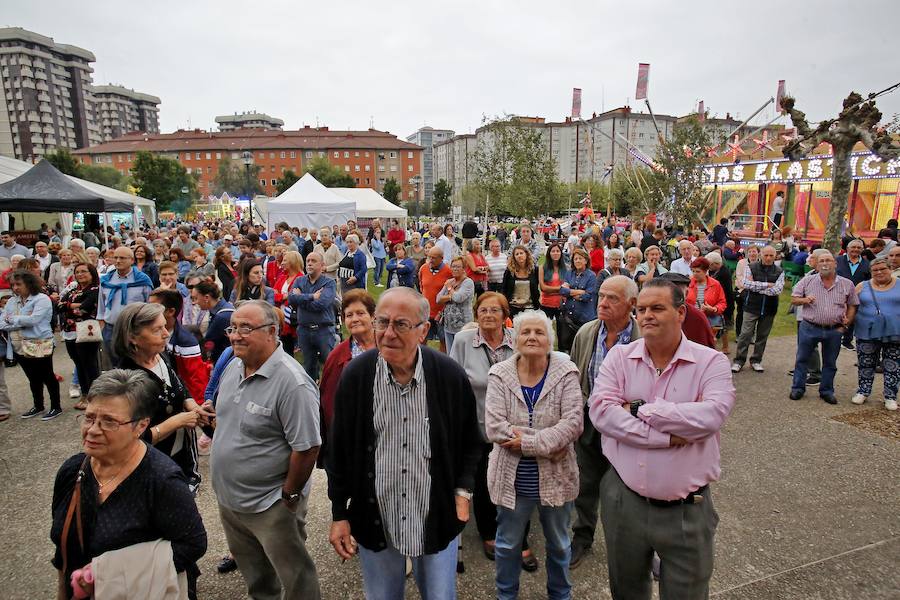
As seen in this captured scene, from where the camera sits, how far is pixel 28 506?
3879mm

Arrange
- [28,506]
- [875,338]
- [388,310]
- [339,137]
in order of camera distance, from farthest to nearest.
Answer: [339,137]
[875,338]
[28,506]
[388,310]

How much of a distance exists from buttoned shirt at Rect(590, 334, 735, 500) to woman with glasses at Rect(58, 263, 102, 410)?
582 cm

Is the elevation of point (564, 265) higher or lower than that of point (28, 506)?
higher

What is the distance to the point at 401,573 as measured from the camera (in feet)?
7.01

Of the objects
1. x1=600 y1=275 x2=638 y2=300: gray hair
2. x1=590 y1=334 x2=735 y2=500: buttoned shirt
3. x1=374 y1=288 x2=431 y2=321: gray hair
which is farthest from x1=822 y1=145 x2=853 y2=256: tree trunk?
x1=374 y1=288 x2=431 y2=321: gray hair

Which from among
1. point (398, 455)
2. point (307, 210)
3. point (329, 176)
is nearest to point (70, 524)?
point (398, 455)

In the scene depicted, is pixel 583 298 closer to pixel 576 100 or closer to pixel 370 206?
pixel 370 206

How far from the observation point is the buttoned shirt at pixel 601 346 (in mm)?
3133

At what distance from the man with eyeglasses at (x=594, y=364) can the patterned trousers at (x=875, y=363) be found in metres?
4.48

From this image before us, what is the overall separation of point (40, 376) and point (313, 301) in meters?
3.35

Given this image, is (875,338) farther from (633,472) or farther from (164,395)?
(164,395)

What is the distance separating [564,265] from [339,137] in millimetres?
109355

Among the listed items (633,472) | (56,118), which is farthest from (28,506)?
(56,118)

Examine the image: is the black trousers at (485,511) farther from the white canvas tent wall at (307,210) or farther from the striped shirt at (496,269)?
the white canvas tent wall at (307,210)
